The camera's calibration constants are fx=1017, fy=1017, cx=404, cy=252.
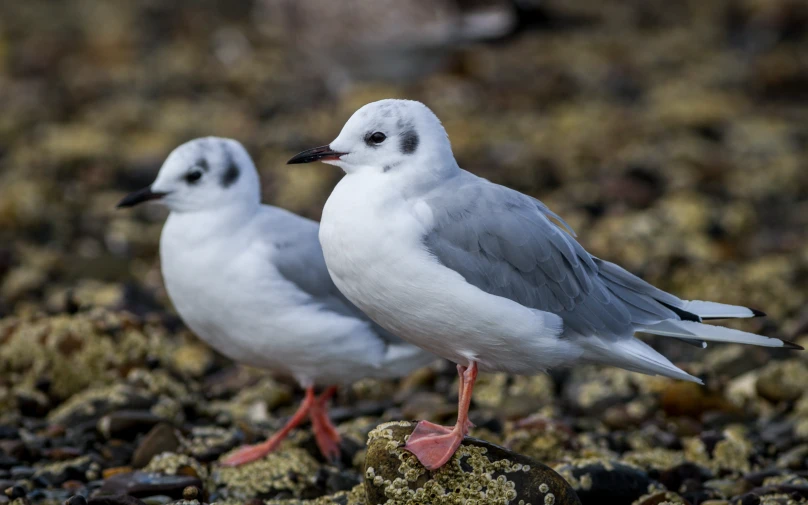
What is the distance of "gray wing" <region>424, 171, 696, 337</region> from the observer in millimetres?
3592

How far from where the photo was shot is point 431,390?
18.5ft

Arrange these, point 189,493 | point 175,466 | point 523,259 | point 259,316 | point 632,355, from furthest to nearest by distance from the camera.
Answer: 1. point 259,316
2. point 175,466
3. point 189,493
4. point 632,355
5. point 523,259

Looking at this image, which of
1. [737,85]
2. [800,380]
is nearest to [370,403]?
[800,380]

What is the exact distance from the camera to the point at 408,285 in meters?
3.46

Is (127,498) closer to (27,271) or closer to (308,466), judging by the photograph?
(308,466)

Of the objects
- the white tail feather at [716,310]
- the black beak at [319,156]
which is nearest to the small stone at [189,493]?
the black beak at [319,156]

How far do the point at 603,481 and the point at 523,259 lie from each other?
96 centimetres

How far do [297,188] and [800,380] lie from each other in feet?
14.8

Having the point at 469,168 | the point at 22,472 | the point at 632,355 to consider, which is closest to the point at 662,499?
the point at 632,355

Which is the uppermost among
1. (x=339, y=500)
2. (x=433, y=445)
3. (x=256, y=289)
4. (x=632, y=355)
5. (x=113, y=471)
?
(x=256, y=289)

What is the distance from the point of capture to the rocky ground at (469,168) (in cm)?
423

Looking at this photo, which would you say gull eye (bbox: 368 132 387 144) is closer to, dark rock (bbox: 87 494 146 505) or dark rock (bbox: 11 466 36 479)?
dark rock (bbox: 87 494 146 505)

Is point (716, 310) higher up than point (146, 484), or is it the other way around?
point (716, 310)

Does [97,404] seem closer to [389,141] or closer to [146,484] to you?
[146,484]
